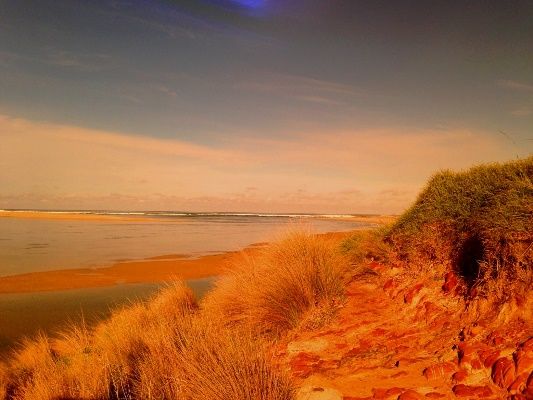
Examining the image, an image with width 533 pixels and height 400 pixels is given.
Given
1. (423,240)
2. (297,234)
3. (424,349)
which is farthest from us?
(297,234)

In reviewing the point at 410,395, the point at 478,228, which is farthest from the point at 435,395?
the point at 478,228

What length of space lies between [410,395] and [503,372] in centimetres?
74

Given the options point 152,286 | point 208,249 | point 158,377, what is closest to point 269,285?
point 158,377

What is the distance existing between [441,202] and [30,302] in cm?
981

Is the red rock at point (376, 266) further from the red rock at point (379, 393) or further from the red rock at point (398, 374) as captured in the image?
the red rock at point (379, 393)

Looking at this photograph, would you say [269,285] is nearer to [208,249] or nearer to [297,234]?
[297,234]

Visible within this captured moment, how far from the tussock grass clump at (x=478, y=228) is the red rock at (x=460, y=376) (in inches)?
34.8

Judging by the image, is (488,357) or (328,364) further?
(328,364)

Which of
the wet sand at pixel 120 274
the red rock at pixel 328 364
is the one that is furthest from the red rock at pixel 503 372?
the wet sand at pixel 120 274

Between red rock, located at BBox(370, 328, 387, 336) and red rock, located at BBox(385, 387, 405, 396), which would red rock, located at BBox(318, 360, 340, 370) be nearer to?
red rock, located at BBox(370, 328, 387, 336)

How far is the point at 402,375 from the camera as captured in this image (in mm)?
3570

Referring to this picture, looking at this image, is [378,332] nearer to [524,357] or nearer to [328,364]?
[328,364]

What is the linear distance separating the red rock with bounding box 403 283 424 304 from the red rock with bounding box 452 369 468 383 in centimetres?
159

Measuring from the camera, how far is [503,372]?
10.1 feet
